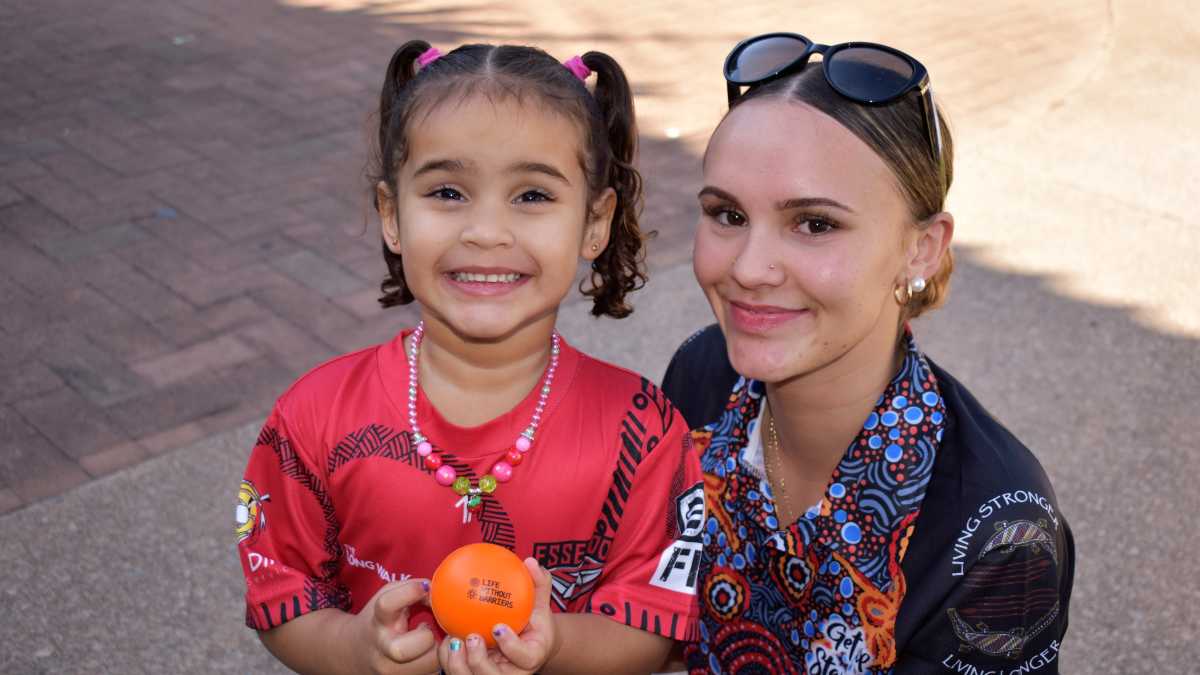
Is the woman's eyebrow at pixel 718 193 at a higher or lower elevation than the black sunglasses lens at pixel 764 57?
lower

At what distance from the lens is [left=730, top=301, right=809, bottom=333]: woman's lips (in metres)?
2.45

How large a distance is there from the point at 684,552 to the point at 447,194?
0.77m

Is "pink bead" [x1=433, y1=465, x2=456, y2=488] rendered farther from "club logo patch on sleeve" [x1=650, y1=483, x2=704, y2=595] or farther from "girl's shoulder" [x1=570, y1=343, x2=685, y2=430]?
"club logo patch on sleeve" [x1=650, y1=483, x2=704, y2=595]

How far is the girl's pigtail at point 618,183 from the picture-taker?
241cm

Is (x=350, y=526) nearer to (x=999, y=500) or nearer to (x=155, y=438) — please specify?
(x=999, y=500)

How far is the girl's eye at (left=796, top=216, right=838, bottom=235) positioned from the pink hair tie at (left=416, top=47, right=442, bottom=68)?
2.48ft

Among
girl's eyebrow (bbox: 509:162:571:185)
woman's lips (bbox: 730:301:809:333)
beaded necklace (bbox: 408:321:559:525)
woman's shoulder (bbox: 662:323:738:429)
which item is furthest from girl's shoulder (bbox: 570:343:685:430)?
woman's shoulder (bbox: 662:323:738:429)

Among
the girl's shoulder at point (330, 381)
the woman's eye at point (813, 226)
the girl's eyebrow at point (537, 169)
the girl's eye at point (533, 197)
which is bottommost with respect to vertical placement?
the girl's shoulder at point (330, 381)

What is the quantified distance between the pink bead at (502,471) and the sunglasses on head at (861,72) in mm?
937

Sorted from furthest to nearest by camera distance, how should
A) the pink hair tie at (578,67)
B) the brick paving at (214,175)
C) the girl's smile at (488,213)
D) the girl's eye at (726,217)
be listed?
the brick paving at (214,175)
the girl's eye at (726,217)
the pink hair tie at (578,67)
the girl's smile at (488,213)

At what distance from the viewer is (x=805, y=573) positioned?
2.56m

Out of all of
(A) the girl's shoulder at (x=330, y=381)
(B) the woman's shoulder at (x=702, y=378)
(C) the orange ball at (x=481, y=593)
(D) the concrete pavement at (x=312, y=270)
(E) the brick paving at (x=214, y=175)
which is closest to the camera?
(C) the orange ball at (x=481, y=593)

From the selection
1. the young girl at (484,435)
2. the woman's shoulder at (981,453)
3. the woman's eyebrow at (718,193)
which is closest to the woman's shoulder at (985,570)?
the woman's shoulder at (981,453)

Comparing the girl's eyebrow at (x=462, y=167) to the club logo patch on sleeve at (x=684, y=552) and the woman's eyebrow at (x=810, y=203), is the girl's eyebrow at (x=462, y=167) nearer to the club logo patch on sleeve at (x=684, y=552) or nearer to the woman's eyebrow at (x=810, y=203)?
the woman's eyebrow at (x=810, y=203)
